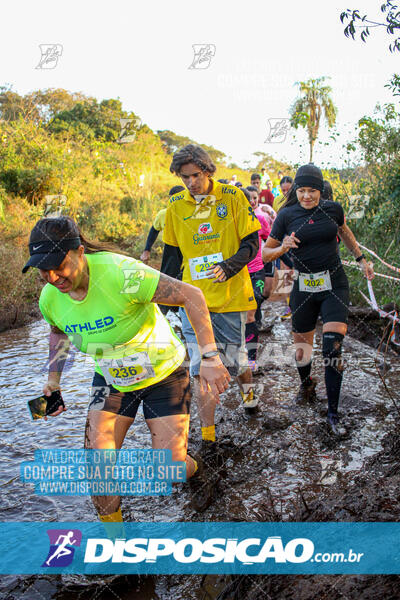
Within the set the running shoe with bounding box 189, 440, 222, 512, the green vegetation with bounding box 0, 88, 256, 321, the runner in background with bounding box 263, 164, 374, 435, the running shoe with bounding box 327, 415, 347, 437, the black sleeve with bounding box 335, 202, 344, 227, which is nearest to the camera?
the running shoe with bounding box 189, 440, 222, 512

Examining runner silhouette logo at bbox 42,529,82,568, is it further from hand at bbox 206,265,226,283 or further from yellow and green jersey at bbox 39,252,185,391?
hand at bbox 206,265,226,283

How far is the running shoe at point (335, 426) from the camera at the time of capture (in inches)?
168

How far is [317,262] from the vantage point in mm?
4551

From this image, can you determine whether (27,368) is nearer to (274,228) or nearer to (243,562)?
(274,228)

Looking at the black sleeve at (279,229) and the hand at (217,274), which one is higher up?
the black sleeve at (279,229)

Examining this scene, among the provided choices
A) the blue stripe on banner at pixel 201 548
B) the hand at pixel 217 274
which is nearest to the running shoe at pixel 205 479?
the blue stripe on banner at pixel 201 548

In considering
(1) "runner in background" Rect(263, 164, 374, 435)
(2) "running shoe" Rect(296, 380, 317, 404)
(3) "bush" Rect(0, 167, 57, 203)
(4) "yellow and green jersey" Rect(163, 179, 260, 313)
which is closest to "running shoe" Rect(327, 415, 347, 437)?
(1) "runner in background" Rect(263, 164, 374, 435)

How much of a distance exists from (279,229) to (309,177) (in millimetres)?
575

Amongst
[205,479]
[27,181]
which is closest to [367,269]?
[205,479]

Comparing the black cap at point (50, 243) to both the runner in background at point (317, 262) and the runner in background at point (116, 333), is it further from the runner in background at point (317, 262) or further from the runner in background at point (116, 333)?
the runner in background at point (317, 262)

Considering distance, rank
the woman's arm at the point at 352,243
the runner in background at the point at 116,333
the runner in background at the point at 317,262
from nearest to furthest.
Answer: the runner in background at the point at 116,333
the runner in background at the point at 317,262
the woman's arm at the point at 352,243

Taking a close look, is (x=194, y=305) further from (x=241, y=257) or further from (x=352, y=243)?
(x=352, y=243)

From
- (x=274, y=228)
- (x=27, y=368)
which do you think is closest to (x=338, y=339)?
(x=274, y=228)

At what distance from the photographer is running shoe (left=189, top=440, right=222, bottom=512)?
3416 mm
